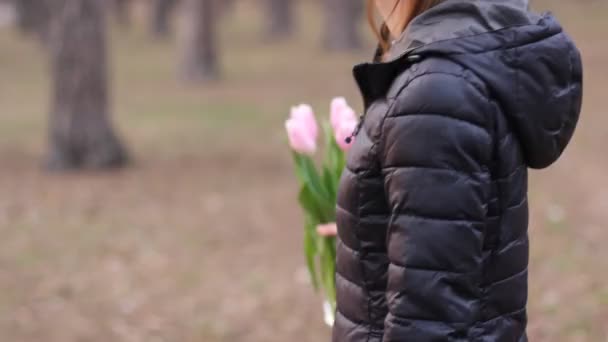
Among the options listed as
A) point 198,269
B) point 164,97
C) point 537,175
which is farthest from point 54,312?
point 164,97

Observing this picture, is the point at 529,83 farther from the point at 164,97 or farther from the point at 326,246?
the point at 164,97

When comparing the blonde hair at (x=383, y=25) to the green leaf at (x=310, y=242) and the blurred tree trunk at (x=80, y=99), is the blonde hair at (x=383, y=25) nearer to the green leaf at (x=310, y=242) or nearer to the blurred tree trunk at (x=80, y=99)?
the green leaf at (x=310, y=242)

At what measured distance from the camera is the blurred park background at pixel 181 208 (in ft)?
18.4

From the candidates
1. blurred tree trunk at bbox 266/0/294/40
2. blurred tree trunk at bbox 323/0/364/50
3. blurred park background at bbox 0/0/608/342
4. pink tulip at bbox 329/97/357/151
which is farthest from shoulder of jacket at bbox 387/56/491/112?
blurred tree trunk at bbox 266/0/294/40

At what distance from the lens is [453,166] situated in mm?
1794

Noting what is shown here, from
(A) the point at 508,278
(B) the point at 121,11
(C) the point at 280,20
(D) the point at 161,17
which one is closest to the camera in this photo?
(A) the point at 508,278

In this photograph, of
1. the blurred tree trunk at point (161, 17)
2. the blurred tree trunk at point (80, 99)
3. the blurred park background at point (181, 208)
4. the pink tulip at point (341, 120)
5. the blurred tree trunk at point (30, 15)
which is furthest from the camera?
the blurred tree trunk at point (161, 17)

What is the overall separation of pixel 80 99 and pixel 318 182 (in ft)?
22.8

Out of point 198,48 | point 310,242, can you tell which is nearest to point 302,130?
point 310,242

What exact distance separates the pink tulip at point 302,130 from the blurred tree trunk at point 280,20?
2335 cm

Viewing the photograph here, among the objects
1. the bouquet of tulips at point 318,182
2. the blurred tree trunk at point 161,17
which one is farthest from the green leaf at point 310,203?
the blurred tree trunk at point 161,17

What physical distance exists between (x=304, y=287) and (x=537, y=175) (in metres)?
3.62

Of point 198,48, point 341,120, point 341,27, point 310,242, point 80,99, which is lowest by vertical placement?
point 341,27

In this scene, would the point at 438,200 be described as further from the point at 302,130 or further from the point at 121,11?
the point at 121,11
